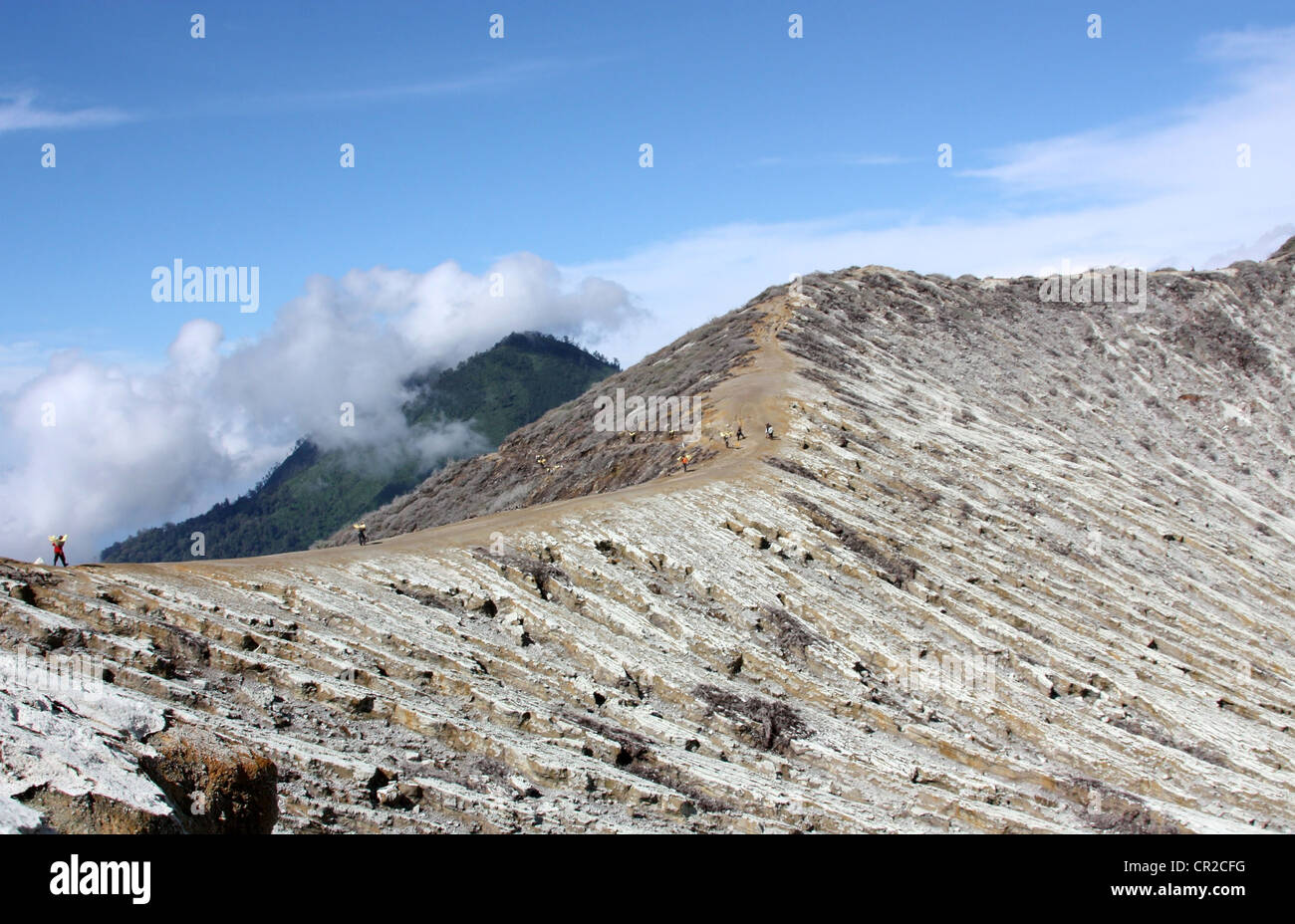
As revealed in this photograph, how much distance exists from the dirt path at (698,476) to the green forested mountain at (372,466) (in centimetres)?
11608

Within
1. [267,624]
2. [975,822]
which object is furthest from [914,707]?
[267,624]

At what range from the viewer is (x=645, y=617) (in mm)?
19469

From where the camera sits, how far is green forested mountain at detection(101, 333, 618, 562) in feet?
485

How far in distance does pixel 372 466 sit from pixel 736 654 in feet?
498

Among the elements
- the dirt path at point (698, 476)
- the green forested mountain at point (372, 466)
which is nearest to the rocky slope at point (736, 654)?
the dirt path at point (698, 476)

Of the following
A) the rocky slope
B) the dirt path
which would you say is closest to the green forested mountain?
the dirt path

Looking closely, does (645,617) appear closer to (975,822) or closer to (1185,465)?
(975,822)

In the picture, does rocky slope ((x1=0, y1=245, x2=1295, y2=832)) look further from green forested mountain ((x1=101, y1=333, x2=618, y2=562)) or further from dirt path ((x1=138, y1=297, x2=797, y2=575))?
green forested mountain ((x1=101, y1=333, x2=618, y2=562))

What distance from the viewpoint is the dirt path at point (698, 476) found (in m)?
19.6

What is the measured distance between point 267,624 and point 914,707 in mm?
12904

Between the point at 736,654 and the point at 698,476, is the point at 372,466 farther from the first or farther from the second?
the point at 736,654

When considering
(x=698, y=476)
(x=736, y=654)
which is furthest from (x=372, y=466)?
(x=736, y=654)

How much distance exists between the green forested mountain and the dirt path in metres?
116

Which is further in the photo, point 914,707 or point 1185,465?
point 1185,465
